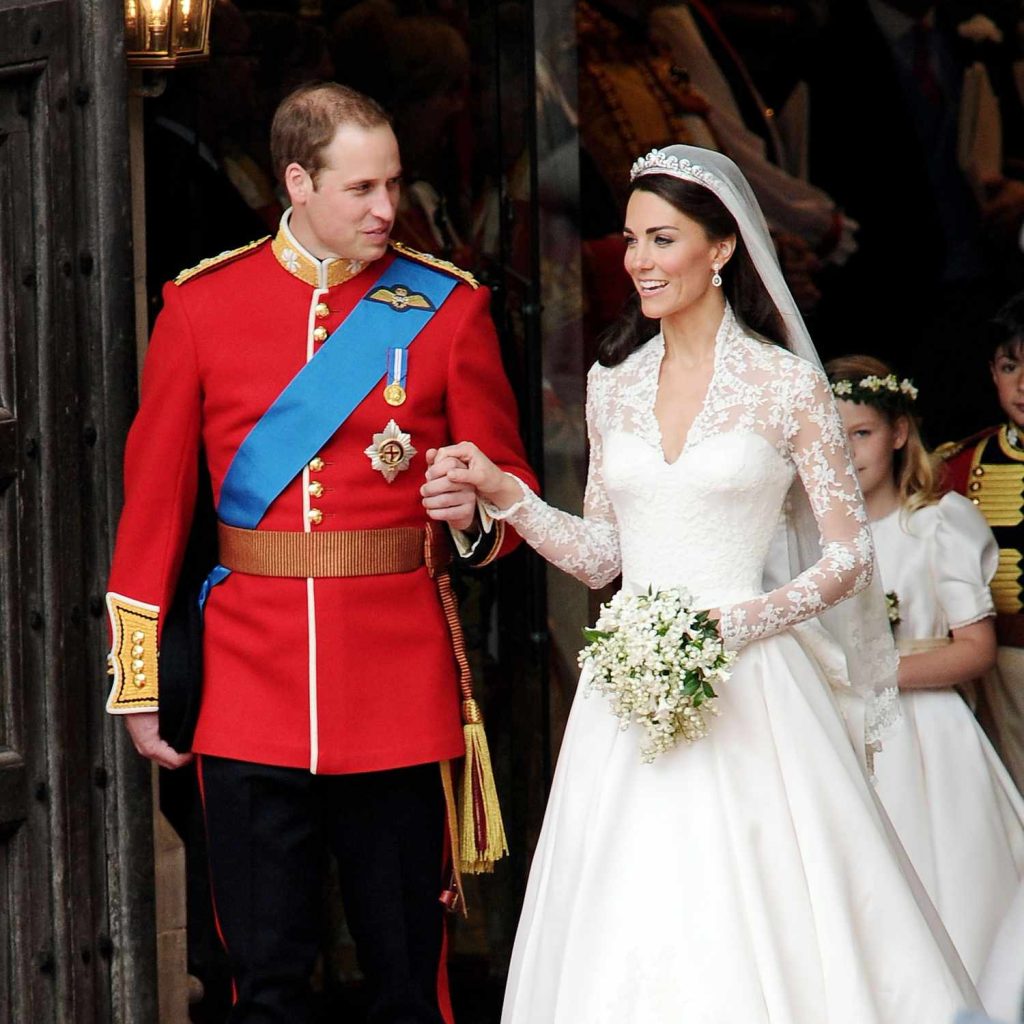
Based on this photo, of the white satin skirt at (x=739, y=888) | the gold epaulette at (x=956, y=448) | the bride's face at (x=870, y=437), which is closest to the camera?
the white satin skirt at (x=739, y=888)

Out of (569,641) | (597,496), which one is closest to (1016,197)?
(569,641)

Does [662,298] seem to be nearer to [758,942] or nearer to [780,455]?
[780,455]

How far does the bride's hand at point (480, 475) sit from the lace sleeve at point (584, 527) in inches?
0.9

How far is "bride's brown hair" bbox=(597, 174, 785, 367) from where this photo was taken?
4.14 metres

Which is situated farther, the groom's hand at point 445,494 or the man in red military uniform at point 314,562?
the man in red military uniform at point 314,562

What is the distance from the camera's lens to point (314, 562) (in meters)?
4.29

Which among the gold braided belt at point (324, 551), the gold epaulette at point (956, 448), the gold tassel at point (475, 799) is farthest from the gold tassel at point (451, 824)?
the gold epaulette at point (956, 448)

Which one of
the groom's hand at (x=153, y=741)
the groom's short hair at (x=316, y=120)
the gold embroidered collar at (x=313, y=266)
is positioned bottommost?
the groom's hand at (x=153, y=741)

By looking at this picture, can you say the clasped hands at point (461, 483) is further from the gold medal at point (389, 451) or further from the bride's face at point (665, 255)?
the bride's face at point (665, 255)

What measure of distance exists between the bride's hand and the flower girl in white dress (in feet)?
4.33

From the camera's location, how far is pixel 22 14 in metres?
4.61

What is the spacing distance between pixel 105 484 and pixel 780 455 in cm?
143

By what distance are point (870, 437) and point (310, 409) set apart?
173 centimetres

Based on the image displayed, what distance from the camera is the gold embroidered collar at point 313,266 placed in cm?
438
